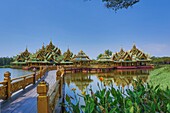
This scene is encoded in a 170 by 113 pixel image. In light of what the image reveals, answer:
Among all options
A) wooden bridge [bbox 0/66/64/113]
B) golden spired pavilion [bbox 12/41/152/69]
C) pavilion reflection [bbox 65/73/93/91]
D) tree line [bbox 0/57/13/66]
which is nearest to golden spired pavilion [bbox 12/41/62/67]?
golden spired pavilion [bbox 12/41/152/69]

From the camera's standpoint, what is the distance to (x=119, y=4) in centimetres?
562

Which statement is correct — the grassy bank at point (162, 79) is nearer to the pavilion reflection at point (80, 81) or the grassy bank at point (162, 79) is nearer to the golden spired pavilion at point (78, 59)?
the pavilion reflection at point (80, 81)

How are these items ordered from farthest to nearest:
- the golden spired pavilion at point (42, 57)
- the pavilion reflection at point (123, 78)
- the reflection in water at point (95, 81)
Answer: the golden spired pavilion at point (42, 57)
the reflection in water at point (95, 81)
the pavilion reflection at point (123, 78)

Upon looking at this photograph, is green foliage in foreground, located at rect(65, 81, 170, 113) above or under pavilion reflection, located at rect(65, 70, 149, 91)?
above

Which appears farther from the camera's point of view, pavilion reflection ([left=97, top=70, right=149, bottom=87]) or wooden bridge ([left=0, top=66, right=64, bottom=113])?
pavilion reflection ([left=97, top=70, right=149, bottom=87])

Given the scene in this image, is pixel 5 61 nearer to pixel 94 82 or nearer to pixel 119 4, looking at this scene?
pixel 94 82

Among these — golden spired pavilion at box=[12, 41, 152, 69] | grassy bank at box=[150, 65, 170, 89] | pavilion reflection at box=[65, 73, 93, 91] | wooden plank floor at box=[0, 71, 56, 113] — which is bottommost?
pavilion reflection at box=[65, 73, 93, 91]

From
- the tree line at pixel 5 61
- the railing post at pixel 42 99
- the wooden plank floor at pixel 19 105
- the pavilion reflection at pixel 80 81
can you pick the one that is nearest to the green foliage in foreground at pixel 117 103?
the railing post at pixel 42 99

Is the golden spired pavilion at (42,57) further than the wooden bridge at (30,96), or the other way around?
the golden spired pavilion at (42,57)

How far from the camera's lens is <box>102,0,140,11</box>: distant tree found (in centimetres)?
554

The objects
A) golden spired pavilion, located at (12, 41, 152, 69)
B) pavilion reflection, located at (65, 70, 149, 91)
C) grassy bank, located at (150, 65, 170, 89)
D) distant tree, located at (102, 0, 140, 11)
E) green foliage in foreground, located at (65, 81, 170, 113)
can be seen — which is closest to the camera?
green foliage in foreground, located at (65, 81, 170, 113)

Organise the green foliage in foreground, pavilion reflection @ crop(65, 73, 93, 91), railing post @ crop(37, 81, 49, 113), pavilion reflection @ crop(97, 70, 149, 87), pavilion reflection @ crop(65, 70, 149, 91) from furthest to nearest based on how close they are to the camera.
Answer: pavilion reflection @ crop(65, 73, 93, 91)
pavilion reflection @ crop(65, 70, 149, 91)
pavilion reflection @ crop(97, 70, 149, 87)
railing post @ crop(37, 81, 49, 113)
the green foliage in foreground

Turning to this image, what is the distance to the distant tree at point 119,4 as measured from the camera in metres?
5.54

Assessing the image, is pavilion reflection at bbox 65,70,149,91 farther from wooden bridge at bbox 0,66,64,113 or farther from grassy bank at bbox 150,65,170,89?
wooden bridge at bbox 0,66,64,113
